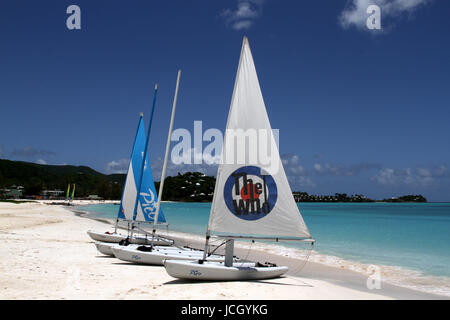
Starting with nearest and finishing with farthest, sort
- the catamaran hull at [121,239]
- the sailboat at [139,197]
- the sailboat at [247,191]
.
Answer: the sailboat at [247,191] < the sailboat at [139,197] < the catamaran hull at [121,239]

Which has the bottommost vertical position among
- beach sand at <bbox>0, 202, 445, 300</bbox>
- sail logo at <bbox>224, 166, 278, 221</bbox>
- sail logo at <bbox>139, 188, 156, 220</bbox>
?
beach sand at <bbox>0, 202, 445, 300</bbox>

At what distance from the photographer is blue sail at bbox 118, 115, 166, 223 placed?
630 inches

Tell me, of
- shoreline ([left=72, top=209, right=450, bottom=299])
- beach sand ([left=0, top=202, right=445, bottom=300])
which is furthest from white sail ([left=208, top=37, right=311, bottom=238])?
shoreline ([left=72, top=209, right=450, bottom=299])

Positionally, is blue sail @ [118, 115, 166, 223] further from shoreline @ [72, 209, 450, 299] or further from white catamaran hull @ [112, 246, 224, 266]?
shoreline @ [72, 209, 450, 299]

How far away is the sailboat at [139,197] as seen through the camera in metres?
15.9

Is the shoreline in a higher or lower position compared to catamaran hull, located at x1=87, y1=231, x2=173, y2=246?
lower

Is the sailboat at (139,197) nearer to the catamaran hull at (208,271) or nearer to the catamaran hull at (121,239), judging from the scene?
the catamaran hull at (121,239)

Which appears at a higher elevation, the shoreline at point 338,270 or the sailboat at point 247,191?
the sailboat at point 247,191

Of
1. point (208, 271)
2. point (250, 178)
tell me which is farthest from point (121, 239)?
point (250, 178)

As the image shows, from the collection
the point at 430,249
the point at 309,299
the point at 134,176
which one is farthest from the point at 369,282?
the point at 430,249

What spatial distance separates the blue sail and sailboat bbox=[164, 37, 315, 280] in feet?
21.9

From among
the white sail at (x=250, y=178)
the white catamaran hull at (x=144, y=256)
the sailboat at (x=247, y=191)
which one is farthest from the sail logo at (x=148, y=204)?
the white sail at (x=250, y=178)

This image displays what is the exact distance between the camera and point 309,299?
834 cm
